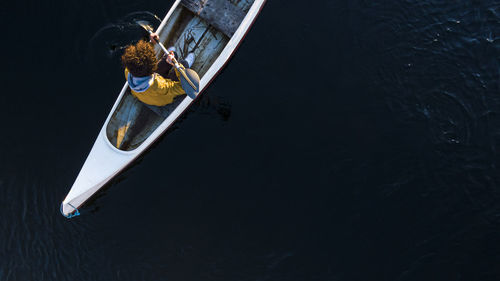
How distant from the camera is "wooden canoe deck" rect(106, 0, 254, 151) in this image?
8.23m

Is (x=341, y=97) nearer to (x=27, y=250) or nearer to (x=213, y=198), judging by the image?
(x=213, y=198)

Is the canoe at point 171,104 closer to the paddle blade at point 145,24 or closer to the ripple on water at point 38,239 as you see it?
the paddle blade at point 145,24

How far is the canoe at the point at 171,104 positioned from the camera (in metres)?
8.05

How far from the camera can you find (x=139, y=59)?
258 inches

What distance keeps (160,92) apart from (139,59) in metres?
1.03

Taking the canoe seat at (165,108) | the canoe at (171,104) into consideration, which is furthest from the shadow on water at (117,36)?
the canoe seat at (165,108)

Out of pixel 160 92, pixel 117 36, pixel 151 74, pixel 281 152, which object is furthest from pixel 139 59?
pixel 281 152

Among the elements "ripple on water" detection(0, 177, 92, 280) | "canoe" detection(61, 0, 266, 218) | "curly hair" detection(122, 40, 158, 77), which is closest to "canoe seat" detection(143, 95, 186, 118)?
"canoe" detection(61, 0, 266, 218)

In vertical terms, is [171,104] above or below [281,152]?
below

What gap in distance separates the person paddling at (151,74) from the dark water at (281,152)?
4.05 feet

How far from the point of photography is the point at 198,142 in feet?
29.5

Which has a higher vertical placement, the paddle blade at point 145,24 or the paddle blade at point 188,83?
the paddle blade at point 145,24

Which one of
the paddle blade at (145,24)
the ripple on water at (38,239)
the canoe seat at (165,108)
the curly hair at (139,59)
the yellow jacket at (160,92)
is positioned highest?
the paddle blade at (145,24)

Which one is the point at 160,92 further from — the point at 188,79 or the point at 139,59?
the point at 139,59
